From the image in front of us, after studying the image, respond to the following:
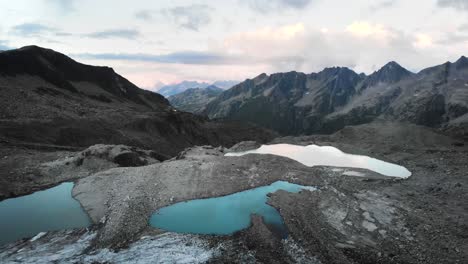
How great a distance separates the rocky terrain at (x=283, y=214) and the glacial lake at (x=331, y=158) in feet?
9.61

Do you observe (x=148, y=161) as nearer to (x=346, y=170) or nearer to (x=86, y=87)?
(x=346, y=170)

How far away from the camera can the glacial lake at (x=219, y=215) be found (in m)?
31.1

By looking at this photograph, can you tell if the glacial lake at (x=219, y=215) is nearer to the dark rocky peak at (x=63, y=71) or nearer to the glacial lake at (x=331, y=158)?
the glacial lake at (x=331, y=158)

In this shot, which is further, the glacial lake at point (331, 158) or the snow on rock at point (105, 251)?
the glacial lake at point (331, 158)

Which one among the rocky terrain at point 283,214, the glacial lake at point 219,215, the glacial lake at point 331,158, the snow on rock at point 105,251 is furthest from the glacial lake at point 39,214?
the glacial lake at point 331,158

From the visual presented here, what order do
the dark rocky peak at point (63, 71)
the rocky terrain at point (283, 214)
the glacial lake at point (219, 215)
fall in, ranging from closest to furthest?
1. the rocky terrain at point (283, 214)
2. the glacial lake at point (219, 215)
3. the dark rocky peak at point (63, 71)

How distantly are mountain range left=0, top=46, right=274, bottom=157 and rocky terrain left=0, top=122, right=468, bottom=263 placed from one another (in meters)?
28.5

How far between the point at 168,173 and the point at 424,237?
91.0 ft

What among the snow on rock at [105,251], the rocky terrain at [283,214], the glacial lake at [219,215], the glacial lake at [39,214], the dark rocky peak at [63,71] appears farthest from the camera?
the dark rocky peak at [63,71]

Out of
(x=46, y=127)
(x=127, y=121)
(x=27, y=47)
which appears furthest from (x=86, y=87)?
(x=46, y=127)

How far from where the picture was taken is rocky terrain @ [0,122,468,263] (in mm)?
26875

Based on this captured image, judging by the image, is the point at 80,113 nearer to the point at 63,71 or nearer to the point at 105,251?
the point at 63,71

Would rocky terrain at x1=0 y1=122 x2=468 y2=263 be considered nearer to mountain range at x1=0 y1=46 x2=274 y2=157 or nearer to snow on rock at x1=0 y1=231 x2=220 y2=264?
snow on rock at x1=0 y1=231 x2=220 y2=264

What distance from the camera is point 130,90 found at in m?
167
